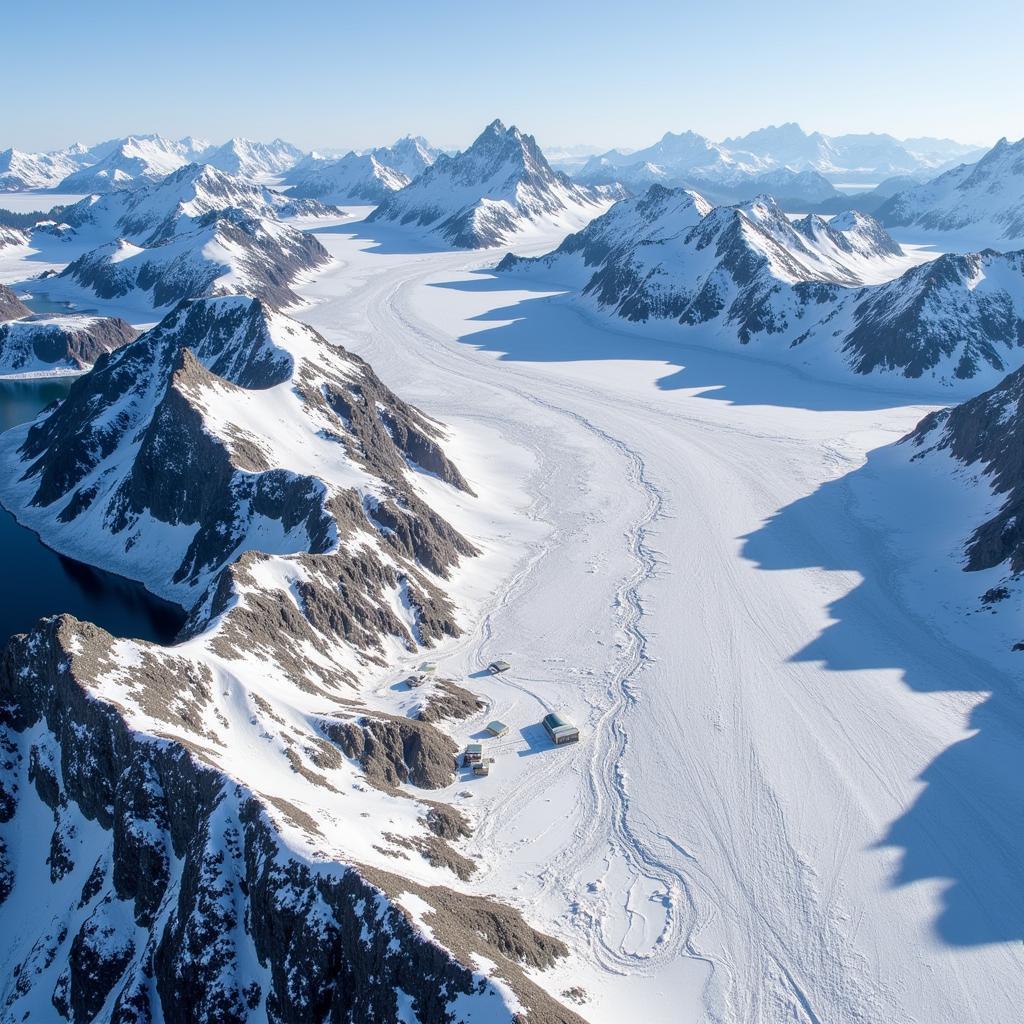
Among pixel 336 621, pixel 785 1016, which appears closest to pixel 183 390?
pixel 336 621

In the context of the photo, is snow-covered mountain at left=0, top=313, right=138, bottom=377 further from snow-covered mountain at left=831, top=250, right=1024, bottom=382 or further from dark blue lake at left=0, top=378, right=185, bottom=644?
snow-covered mountain at left=831, top=250, right=1024, bottom=382

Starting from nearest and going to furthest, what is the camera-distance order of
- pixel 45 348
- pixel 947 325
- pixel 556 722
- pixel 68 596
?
pixel 556 722
pixel 68 596
pixel 947 325
pixel 45 348

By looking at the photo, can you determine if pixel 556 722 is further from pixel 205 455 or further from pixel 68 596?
pixel 68 596

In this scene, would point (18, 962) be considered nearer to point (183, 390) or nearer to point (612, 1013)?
point (612, 1013)

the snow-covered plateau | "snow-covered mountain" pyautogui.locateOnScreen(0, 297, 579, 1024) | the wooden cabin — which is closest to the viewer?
"snow-covered mountain" pyautogui.locateOnScreen(0, 297, 579, 1024)

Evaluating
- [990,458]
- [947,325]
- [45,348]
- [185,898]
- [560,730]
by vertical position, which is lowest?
[45,348]

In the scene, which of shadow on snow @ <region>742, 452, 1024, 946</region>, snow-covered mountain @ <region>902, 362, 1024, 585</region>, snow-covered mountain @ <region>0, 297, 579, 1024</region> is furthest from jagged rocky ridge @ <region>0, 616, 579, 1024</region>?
snow-covered mountain @ <region>902, 362, 1024, 585</region>

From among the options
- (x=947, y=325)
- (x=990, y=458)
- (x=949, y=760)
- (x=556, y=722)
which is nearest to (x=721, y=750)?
(x=556, y=722)
